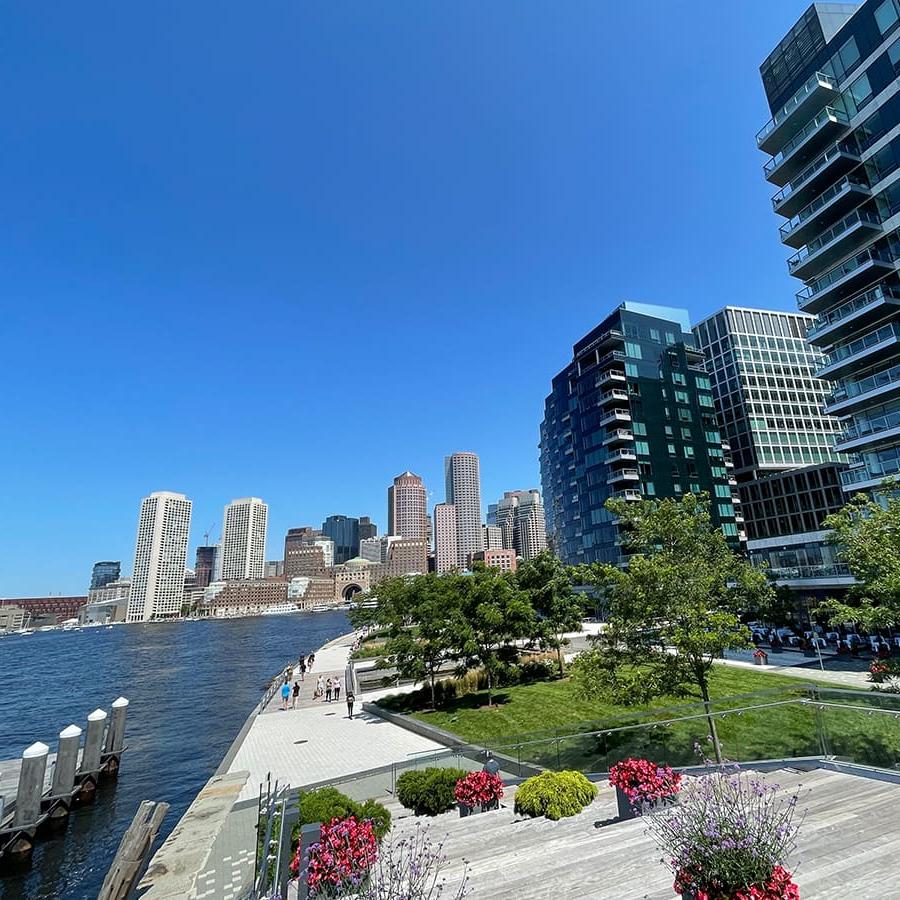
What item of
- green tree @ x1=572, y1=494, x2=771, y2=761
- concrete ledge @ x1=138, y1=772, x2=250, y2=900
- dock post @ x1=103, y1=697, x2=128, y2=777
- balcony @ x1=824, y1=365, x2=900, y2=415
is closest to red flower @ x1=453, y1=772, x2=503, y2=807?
concrete ledge @ x1=138, y1=772, x2=250, y2=900

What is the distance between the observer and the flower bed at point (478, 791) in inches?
425

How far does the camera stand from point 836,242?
44.4 metres

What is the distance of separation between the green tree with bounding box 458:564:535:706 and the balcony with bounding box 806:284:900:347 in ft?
124

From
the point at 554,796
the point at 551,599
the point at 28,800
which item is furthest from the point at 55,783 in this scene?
the point at 551,599

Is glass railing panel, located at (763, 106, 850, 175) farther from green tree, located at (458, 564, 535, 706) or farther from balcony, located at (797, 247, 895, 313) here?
green tree, located at (458, 564, 535, 706)

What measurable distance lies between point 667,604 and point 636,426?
65.1 metres

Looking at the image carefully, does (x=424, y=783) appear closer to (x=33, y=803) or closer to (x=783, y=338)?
(x=33, y=803)

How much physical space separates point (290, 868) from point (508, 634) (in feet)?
77.7

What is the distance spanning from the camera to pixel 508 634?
95.3ft

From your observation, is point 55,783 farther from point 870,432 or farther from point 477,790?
point 870,432

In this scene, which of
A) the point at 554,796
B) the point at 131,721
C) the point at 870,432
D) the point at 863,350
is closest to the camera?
the point at 554,796

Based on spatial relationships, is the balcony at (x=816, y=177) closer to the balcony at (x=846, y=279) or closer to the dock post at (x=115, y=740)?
the balcony at (x=846, y=279)

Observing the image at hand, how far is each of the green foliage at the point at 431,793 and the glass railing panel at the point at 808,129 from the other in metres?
57.5

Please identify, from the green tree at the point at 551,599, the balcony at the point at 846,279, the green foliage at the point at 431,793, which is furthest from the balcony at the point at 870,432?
the green foliage at the point at 431,793
